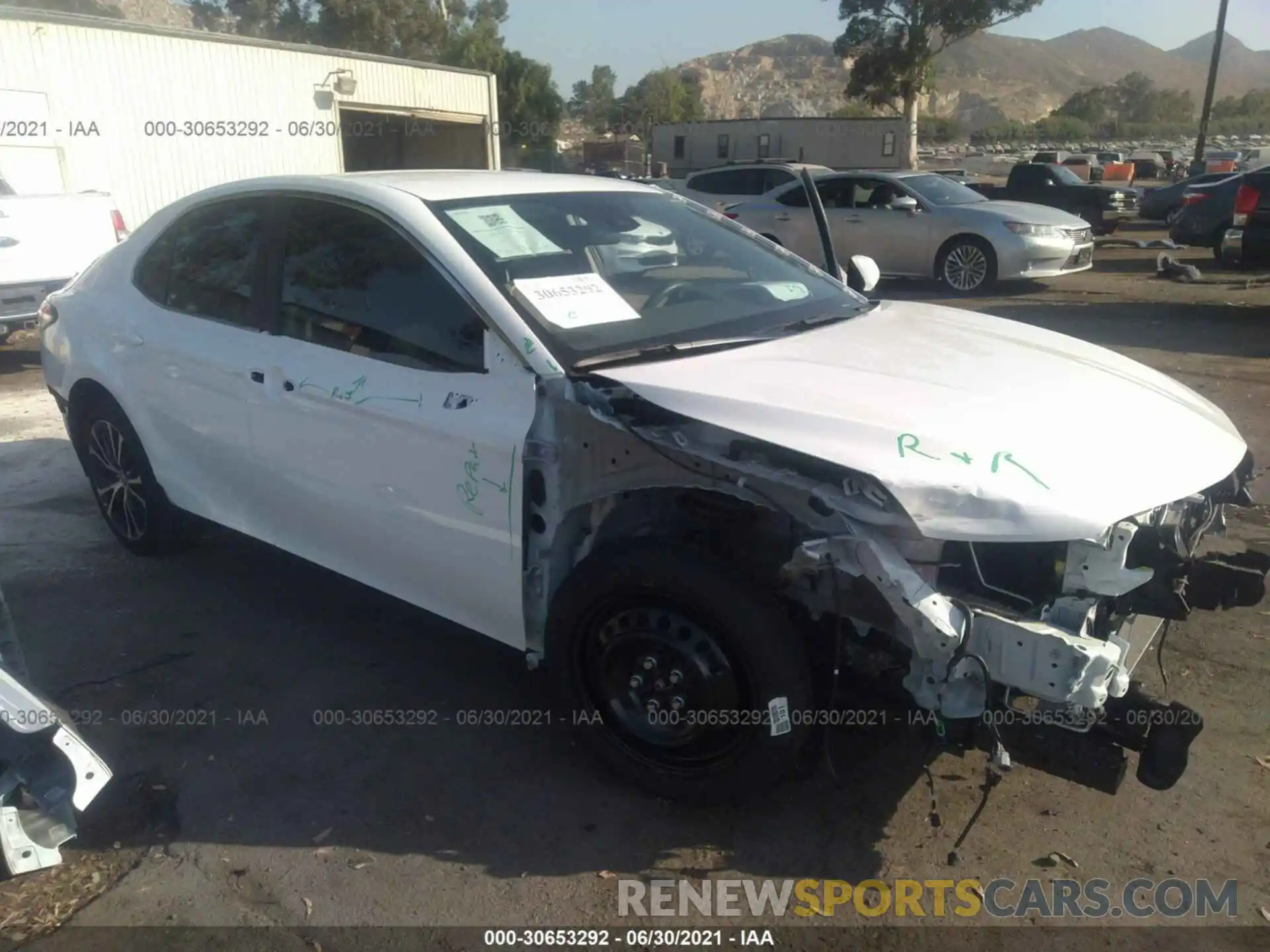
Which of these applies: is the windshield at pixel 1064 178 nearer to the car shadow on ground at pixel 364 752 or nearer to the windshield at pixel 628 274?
the windshield at pixel 628 274

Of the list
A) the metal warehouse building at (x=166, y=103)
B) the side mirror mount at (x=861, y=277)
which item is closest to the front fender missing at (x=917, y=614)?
the side mirror mount at (x=861, y=277)

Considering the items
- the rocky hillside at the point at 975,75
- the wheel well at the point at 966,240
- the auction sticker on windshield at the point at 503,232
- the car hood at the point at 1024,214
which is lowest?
the wheel well at the point at 966,240

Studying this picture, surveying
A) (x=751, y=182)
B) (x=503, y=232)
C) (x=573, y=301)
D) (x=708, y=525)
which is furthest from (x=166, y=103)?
(x=708, y=525)

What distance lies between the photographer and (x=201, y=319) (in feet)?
13.7

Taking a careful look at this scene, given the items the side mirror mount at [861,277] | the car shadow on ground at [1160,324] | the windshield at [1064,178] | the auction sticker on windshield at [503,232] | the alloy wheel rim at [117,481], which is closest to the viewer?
the auction sticker on windshield at [503,232]

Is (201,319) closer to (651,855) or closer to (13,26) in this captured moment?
(651,855)

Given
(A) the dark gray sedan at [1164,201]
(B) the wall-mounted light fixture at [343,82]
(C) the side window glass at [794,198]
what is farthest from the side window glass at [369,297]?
(A) the dark gray sedan at [1164,201]

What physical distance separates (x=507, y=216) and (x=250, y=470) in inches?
53.9

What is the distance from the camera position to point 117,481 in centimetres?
484

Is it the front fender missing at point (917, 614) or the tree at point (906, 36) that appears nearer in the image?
the front fender missing at point (917, 614)

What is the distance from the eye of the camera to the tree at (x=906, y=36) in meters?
46.3

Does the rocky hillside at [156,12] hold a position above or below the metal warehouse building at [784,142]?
above

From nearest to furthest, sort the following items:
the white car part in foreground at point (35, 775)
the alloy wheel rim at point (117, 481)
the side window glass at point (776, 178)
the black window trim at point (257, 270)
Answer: the white car part in foreground at point (35, 775) < the black window trim at point (257, 270) < the alloy wheel rim at point (117, 481) < the side window glass at point (776, 178)

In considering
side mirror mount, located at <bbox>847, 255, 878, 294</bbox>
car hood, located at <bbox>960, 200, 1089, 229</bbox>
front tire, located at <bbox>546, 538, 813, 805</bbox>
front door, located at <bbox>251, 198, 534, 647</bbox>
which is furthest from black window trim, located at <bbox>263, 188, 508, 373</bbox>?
car hood, located at <bbox>960, 200, 1089, 229</bbox>
